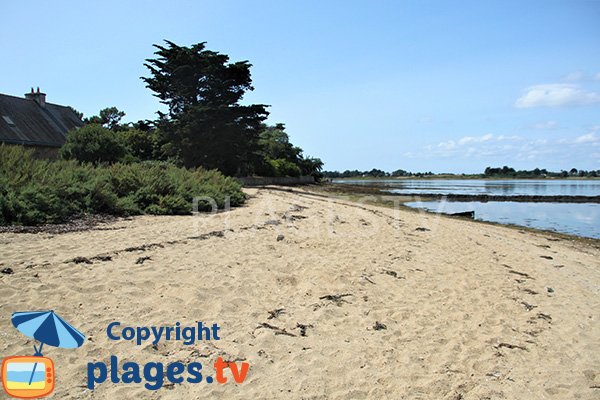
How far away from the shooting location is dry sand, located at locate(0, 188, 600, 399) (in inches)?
161

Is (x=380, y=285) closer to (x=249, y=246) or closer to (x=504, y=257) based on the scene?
(x=249, y=246)

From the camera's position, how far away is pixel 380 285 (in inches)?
285

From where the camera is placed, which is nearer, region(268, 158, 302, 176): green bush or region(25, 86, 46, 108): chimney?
region(25, 86, 46, 108): chimney

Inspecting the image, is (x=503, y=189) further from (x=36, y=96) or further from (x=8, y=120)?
(x=8, y=120)

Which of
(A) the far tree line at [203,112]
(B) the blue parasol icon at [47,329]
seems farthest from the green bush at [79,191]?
(A) the far tree line at [203,112]

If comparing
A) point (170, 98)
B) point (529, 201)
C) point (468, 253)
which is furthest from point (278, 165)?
point (468, 253)

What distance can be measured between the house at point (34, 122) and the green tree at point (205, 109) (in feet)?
26.5

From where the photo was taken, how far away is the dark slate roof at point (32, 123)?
2797 cm

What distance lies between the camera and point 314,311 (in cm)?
576

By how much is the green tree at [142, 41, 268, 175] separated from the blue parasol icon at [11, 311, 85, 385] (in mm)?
25824

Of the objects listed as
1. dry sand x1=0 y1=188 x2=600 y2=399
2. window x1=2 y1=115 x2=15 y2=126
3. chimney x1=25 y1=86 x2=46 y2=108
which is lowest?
dry sand x1=0 y1=188 x2=600 y2=399

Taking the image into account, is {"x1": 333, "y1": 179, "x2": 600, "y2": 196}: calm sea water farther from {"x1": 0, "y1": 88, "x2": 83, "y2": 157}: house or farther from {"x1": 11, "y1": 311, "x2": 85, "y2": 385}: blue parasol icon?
{"x1": 11, "y1": 311, "x2": 85, "y2": 385}: blue parasol icon

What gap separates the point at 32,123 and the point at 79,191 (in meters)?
25.0

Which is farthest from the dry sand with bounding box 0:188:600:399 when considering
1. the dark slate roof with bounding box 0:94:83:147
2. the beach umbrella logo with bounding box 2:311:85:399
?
the dark slate roof with bounding box 0:94:83:147
